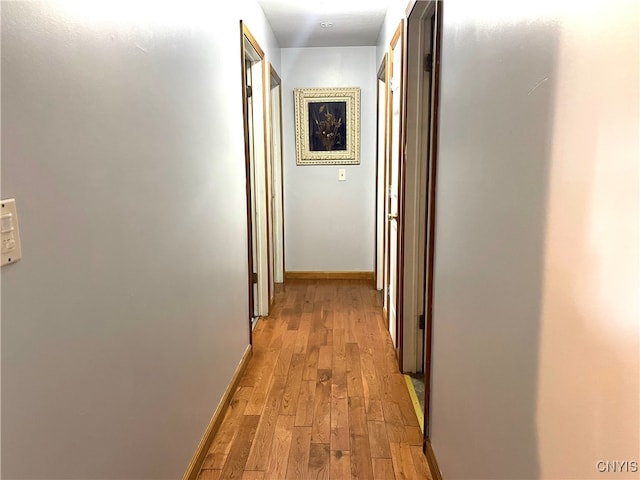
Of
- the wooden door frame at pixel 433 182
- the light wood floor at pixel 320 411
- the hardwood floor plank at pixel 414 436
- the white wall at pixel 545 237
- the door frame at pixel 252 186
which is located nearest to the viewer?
the white wall at pixel 545 237

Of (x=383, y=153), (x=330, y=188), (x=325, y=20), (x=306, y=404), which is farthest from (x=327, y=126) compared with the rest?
(x=306, y=404)

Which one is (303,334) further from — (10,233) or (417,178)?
(10,233)

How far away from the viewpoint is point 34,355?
93 centimetres

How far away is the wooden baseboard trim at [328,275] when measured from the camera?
16.6 feet

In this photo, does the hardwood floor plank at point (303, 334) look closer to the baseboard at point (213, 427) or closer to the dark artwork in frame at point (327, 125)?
the baseboard at point (213, 427)

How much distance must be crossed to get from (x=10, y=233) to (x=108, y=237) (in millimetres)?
360

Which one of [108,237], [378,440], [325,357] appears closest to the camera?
[108,237]

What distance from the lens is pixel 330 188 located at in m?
4.92

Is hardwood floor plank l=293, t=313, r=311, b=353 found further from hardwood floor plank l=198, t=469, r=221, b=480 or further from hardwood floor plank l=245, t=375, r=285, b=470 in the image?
hardwood floor plank l=198, t=469, r=221, b=480

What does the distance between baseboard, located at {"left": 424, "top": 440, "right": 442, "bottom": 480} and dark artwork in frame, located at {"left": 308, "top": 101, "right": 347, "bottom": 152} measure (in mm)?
3314

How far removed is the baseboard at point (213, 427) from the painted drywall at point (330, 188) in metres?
2.24

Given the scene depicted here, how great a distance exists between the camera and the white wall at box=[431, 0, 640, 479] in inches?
26.5

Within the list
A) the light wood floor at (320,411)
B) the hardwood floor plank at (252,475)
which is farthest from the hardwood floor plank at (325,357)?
the hardwood floor plank at (252,475)

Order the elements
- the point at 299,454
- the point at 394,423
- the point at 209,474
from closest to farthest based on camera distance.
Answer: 1. the point at 209,474
2. the point at 299,454
3. the point at 394,423
